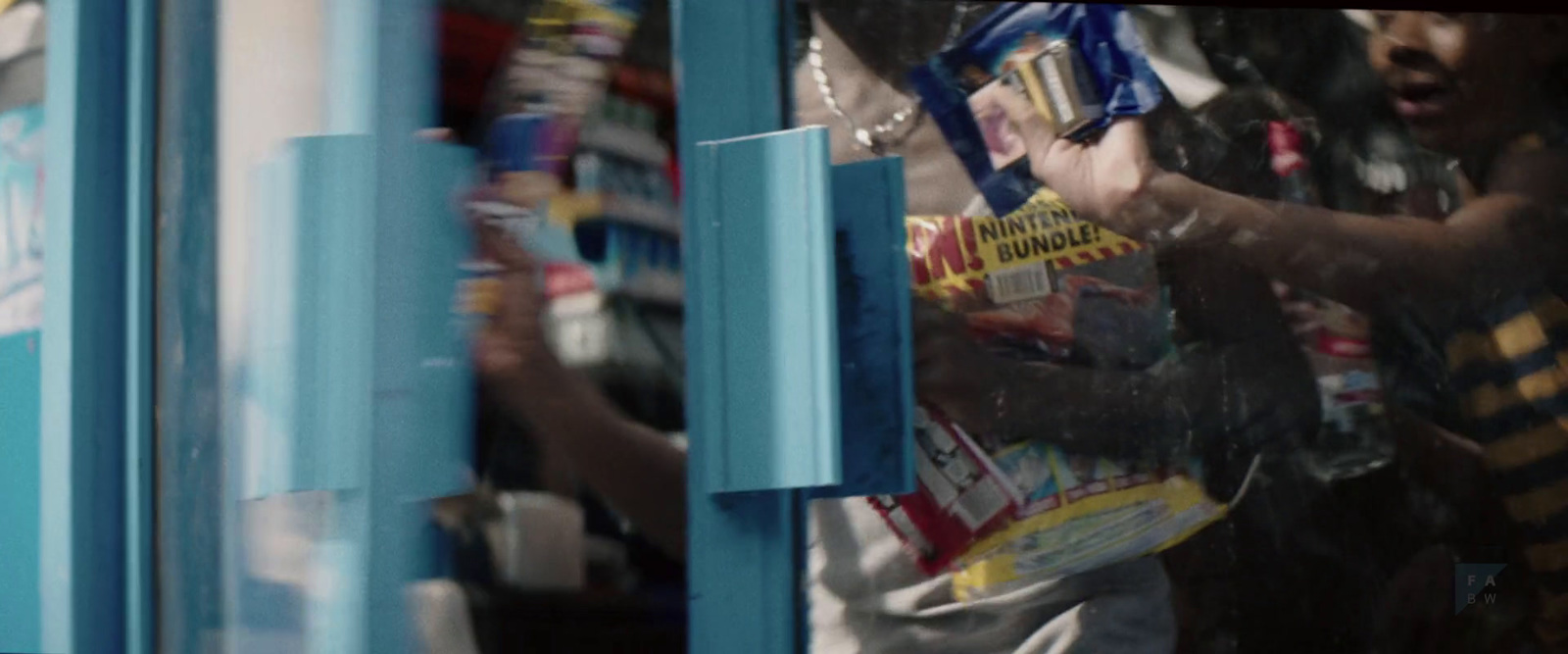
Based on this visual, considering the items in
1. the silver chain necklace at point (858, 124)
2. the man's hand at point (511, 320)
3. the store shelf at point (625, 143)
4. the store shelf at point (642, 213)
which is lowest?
the man's hand at point (511, 320)

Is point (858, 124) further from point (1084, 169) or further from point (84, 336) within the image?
point (84, 336)

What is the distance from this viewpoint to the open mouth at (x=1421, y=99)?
1.35 m

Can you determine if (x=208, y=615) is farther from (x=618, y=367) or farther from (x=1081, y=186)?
(x=1081, y=186)

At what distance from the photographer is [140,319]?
1063 mm

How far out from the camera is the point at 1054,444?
128 cm

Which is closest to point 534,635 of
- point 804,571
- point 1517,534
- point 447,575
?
point 447,575

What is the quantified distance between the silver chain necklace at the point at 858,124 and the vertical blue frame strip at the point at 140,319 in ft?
1.69

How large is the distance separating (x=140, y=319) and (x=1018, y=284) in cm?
69

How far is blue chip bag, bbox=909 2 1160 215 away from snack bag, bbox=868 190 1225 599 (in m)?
0.04

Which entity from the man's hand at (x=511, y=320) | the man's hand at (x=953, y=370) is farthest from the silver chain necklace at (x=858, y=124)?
the man's hand at (x=511, y=320)

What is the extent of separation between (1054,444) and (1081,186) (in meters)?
0.22

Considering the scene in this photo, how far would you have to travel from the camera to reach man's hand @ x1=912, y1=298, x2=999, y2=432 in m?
1.26

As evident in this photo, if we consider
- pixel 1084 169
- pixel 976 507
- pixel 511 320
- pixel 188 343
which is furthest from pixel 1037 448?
pixel 188 343

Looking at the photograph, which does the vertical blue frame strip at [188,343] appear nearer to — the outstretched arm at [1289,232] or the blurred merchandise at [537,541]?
the blurred merchandise at [537,541]
